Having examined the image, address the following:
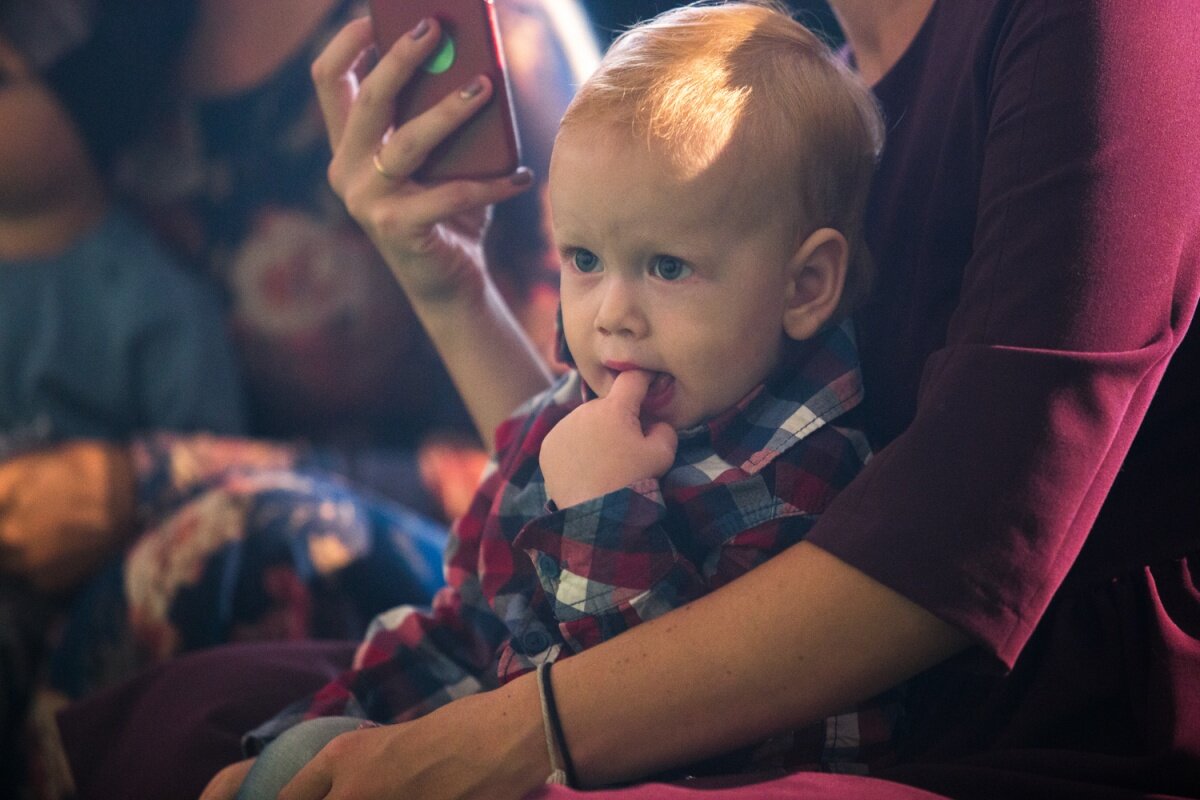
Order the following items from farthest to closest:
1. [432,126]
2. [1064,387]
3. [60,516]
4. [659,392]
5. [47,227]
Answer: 1. [47,227]
2. [60,516]
3. [432,126]
4. [659,392]
5. [1064,387]

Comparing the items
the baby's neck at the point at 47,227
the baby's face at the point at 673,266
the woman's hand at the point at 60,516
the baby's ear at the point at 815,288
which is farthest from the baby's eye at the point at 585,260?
the baby's neck at the point at 47,227

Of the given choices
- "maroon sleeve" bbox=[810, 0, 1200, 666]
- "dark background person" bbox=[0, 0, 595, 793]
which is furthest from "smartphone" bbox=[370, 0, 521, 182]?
"dark background person" bbox=[0, 0, 595, 793]

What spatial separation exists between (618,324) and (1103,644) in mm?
297

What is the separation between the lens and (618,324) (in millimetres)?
621

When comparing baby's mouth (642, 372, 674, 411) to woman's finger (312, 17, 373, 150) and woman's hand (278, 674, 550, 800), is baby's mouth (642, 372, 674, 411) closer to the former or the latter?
woman's hand (278, 674, 550, 800)

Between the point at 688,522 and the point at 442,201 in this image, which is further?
the point at 442,201

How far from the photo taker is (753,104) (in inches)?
24.1

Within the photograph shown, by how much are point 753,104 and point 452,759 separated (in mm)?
364

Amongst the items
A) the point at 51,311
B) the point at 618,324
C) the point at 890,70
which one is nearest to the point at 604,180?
the point at 618,324

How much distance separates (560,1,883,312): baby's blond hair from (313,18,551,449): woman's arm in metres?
0.14

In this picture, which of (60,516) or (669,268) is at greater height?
(669,268)

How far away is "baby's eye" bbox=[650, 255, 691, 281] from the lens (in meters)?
0.62

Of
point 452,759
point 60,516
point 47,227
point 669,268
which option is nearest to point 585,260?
point 669,268

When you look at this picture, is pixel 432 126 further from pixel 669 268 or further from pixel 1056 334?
pixel 1056 334
